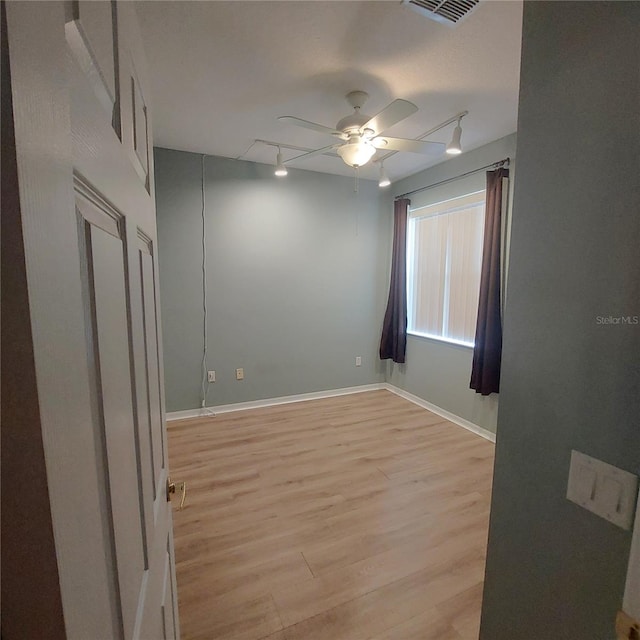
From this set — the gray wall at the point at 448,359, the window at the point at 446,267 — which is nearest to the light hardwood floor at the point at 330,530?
the gray wall at the point at 448,359

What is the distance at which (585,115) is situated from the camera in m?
0.71

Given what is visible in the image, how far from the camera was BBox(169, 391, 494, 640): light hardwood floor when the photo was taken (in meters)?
1.50

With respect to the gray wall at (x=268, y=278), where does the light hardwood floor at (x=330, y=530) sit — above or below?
below

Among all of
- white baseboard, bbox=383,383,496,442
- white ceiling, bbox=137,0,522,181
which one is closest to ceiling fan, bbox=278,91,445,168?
white ceiling, bbox=137,0,522,181

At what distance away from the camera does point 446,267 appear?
367cm

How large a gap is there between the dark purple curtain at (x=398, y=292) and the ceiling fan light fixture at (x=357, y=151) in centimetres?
189

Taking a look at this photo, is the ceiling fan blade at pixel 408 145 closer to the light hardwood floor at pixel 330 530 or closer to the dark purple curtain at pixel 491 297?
the dark purple curtain at pixel 491 297

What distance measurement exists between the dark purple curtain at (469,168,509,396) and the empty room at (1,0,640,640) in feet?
0.08

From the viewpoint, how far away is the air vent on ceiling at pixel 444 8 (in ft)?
4.66

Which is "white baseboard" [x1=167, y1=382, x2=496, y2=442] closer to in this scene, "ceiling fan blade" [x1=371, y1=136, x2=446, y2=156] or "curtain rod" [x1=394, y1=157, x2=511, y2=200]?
"curtain rod" [x1=394, y1=157, x2=511, y2=200]

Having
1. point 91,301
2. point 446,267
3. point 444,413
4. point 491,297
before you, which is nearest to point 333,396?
point 444,413

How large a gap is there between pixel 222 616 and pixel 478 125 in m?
3.51

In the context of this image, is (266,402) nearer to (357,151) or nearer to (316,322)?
(316,322)

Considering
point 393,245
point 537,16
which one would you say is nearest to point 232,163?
point 393,245
